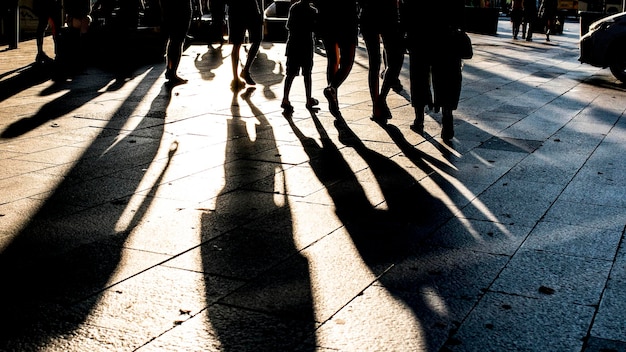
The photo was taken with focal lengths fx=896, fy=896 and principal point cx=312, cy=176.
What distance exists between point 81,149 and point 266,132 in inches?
75.5

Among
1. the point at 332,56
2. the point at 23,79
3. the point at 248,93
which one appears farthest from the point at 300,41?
the point at 23,79

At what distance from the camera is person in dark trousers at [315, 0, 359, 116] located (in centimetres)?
998

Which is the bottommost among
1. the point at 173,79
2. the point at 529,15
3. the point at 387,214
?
the point at 387,214

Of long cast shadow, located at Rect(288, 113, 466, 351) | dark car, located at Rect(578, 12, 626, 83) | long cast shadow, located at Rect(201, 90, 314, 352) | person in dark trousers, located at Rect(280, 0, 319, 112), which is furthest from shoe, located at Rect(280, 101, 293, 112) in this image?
dark car, located at Rect(578, 12, 626, 83)

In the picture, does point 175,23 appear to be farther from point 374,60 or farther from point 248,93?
point 374,60

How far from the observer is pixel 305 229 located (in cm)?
566

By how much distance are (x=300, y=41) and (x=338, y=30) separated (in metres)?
0.62

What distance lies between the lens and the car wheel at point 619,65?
Answer: 577 inches

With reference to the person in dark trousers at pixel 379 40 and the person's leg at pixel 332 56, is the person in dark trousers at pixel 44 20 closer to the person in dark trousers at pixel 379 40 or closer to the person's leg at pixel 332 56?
the person's leg at pixel 332 56

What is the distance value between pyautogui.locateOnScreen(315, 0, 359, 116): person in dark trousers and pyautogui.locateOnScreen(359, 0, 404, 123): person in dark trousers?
0.19 m

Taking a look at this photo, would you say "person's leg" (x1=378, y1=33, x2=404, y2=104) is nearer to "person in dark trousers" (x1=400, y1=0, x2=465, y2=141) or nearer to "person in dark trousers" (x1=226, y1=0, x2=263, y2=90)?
"person in dark trousers" (x1=400, y1=0, x2=465, y2=141)

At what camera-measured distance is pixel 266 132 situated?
9109mm

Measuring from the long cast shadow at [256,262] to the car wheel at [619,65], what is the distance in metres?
8.75

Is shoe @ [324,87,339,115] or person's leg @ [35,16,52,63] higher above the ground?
person's leg @ [35,16,52,63]
